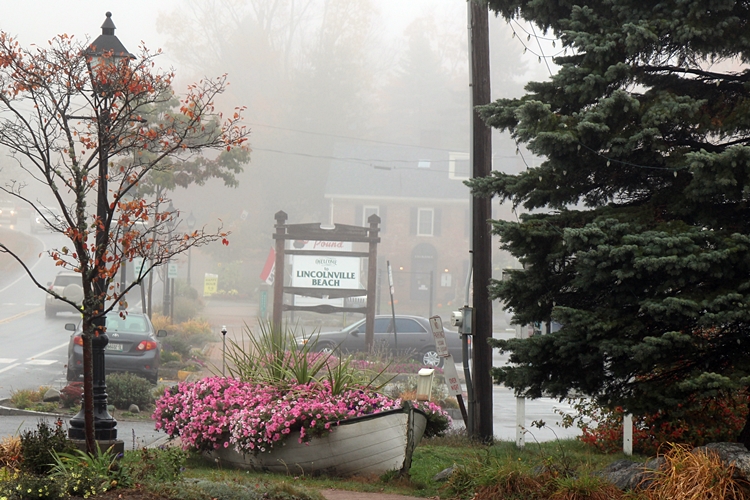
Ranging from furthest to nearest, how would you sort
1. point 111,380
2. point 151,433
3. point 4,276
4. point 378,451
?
point 4,276 < point 111,380 < point 151,433 < point 378,451

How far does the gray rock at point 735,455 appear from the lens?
6.91m

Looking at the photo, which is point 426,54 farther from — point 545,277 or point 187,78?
point 545,277

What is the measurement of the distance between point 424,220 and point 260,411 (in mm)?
48426

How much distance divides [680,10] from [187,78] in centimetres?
7194

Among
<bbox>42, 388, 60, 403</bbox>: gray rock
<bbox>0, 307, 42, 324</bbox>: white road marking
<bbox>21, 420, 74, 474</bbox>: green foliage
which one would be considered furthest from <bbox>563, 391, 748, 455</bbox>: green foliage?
<bbox>0, 307, 42, 324</bbox>: white road marking

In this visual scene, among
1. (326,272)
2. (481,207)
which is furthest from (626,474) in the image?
(326,272)

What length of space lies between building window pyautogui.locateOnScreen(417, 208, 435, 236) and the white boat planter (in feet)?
158

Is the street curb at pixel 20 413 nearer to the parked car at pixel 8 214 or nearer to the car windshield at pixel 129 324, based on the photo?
the car windshield at pixel 129 324

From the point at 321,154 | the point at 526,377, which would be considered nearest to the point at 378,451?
the point at 526,377

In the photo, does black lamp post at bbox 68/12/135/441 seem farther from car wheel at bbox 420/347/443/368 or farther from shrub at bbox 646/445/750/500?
car wheel at bbox 420/347/443/368

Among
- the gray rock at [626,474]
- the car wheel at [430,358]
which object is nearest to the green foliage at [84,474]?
the gray rock at [626,474]

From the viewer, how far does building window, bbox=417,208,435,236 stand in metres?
57.4

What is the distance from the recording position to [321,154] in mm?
76562

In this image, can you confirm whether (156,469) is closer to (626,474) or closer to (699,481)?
(626,474)
